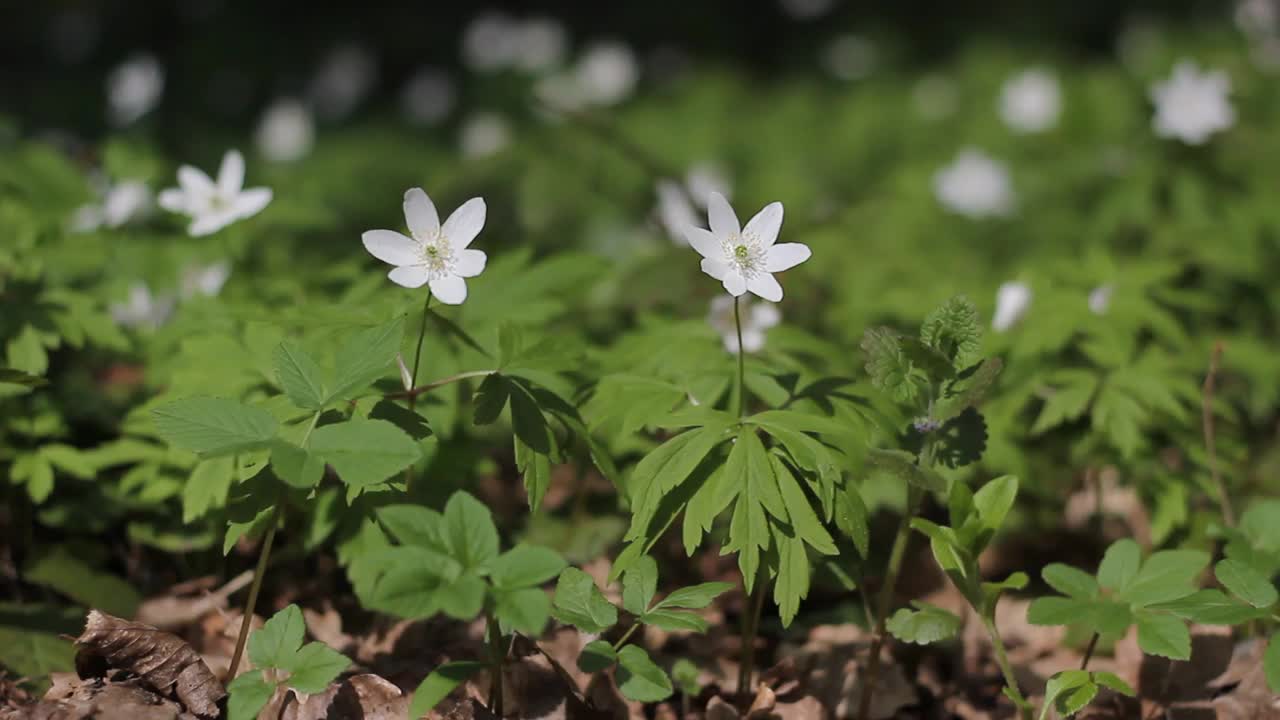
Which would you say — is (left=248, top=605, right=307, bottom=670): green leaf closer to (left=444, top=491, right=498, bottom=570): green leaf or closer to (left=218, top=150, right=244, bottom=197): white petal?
(left=444, top=491, right=498, bottom=570): green leaf

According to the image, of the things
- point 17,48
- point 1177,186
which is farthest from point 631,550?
point 17,48

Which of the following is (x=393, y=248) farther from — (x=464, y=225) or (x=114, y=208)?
(x=114, y=208)

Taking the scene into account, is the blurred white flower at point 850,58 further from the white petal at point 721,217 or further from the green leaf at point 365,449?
the green leaf at point 365,449

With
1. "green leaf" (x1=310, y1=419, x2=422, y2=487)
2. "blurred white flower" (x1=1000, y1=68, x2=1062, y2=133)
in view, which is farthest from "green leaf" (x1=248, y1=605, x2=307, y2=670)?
"blurred white flower" (x1=1000, y1=68, x2=1062, y2=133)

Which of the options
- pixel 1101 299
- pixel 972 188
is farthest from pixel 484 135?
pixel 1101 299

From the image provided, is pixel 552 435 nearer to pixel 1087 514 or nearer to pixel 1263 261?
pixel 1087 514
